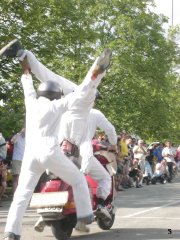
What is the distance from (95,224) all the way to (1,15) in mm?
12563

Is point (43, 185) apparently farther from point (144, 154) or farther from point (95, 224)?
point (144, 154)

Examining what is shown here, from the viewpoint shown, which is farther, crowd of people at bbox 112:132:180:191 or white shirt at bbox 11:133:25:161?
crowd of people at bbox 112:132:180:191

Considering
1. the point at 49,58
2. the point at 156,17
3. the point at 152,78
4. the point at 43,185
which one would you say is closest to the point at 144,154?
the point at 49,58

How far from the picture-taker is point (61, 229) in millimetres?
8336

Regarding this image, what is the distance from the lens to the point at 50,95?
7699mm

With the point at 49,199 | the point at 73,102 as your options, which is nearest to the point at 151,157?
the point at 49,199

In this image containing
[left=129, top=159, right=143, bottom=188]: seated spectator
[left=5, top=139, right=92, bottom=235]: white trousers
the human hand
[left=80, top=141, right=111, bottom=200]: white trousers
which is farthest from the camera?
[left=129, top=159, right=143, bottom=188]: seated spectator

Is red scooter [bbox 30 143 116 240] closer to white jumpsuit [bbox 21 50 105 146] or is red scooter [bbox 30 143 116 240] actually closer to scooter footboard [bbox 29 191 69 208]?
scooter footboard [bbox 29 191 69 208]

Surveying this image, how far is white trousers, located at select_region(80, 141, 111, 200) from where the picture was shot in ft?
28.3

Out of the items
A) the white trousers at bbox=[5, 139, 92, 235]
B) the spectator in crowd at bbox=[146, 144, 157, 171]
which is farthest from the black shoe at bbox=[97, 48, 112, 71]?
the spectator in crowd at bbox=[146, 144, 157, 171]

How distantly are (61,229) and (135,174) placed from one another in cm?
1342

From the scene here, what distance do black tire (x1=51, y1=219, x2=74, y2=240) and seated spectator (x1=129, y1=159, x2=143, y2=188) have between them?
12936 millimetres

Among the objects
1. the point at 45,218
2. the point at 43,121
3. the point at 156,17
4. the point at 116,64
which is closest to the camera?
the point at 43,121

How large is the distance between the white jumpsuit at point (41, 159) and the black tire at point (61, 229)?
2.24 ft
